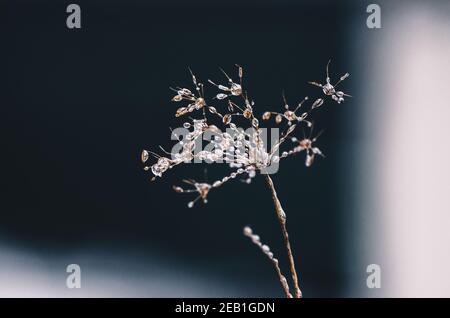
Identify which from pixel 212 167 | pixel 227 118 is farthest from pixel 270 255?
pixel 212 167

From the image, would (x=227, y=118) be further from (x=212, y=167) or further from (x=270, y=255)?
(x=212, y=167)

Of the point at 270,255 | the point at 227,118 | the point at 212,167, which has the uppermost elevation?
the point at 227,118

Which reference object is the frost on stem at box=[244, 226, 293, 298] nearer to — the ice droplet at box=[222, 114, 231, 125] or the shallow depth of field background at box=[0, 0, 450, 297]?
the ice droplet at box=[222, 114, 231, 125]

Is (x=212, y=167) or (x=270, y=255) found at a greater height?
(x=212, y=167)

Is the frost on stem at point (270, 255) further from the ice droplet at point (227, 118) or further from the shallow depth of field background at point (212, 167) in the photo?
the shallow depth of field background at point (212, 167)

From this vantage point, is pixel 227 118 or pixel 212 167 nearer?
pixel 227 118

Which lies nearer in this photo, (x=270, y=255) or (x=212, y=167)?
(x=270, y=255)

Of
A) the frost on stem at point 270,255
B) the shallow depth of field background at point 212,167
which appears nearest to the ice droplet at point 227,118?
the frost on stem at point 270,255

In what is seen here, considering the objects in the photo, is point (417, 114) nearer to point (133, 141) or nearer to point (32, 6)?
point (133, 141)
